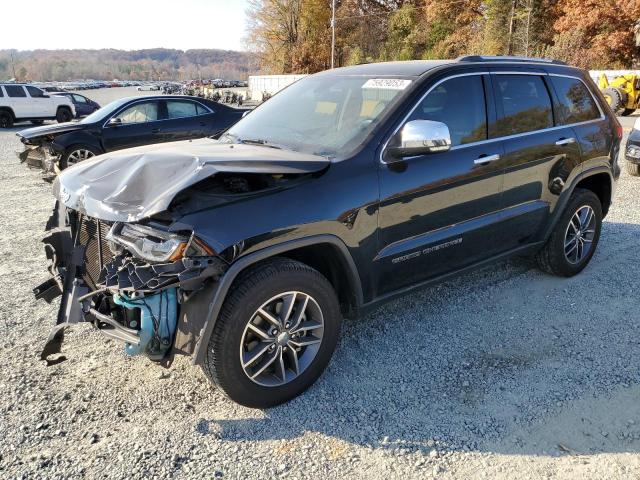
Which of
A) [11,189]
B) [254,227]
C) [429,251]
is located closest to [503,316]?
[429,251]

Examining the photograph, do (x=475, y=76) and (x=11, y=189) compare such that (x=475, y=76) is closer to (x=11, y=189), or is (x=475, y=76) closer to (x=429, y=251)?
(x=429, y=251)

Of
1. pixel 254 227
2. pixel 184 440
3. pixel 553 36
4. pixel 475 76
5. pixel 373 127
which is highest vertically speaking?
pixel 553 36

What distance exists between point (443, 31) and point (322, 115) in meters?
51.7

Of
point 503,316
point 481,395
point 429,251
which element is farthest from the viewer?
point 503,316

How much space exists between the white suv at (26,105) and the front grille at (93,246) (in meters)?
22.6

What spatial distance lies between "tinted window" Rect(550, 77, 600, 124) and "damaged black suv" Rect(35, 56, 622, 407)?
5 cm

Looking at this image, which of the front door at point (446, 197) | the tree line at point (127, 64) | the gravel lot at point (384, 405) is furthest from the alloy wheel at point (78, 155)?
the tree line at point (127, 64)

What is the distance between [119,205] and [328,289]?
1237 millimetres

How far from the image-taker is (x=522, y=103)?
4.21m

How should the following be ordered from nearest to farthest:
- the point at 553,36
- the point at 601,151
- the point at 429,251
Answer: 1. the point at 429,251
2. the point at 601,151
3. the point at 553,36

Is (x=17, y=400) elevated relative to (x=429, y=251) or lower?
lower

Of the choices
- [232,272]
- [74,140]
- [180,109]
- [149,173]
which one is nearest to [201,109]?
[180,109]

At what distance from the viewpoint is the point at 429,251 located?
3576 mm

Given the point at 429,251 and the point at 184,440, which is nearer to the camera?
the point at 184,440
